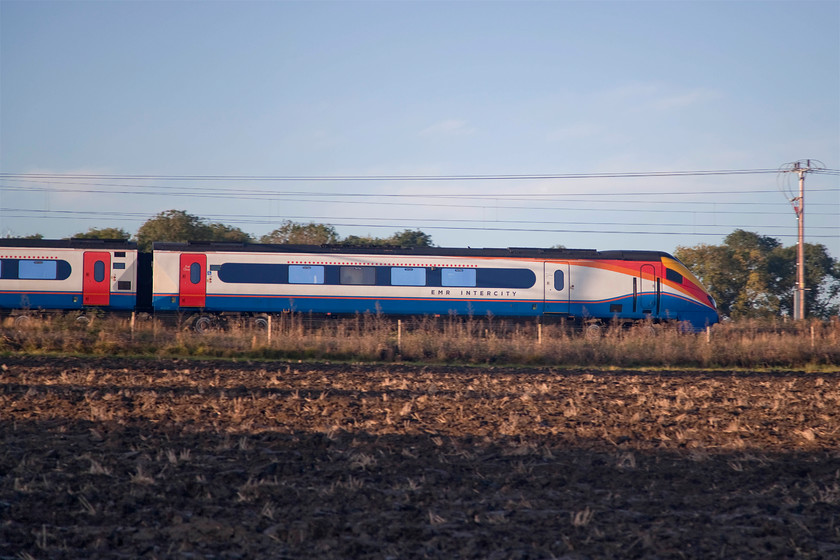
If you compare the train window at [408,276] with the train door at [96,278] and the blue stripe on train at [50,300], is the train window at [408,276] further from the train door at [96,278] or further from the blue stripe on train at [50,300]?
the train door at [96,278]

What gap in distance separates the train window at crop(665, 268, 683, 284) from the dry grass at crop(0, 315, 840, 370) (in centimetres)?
489

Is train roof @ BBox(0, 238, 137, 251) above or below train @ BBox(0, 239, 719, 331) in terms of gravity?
above

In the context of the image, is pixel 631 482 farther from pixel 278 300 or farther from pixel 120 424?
pixel 278 300

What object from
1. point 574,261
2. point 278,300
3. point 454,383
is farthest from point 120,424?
point 574,261

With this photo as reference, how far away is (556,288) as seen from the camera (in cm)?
2841

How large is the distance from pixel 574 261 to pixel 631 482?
21006 millimetres

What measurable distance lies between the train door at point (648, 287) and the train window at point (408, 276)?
8181 millimetres

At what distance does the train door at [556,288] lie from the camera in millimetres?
28344

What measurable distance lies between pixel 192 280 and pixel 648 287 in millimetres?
16715

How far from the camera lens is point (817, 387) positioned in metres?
16.9

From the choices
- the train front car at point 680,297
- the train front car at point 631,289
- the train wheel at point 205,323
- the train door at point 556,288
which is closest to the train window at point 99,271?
the train wheel at point 205,323

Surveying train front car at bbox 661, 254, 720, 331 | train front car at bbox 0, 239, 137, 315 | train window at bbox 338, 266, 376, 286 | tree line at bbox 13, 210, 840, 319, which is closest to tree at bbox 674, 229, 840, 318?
tree line at bbox 13, 210, 840, 319

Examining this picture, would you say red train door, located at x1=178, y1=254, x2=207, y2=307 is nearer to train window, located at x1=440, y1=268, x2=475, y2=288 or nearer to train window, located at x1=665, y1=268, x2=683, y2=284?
train window, located at x1=440, y1=268, x2=475, y2=288

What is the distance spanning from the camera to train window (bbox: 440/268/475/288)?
28078mm
